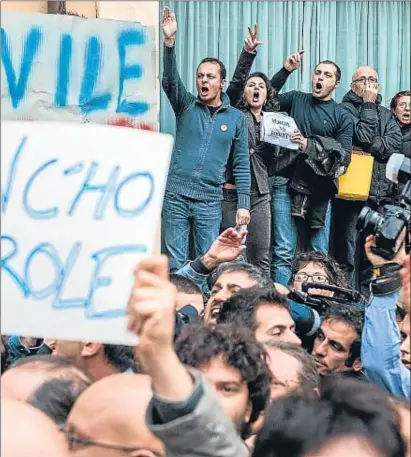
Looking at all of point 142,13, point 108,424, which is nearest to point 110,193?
point 108,424

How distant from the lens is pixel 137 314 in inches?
74.1

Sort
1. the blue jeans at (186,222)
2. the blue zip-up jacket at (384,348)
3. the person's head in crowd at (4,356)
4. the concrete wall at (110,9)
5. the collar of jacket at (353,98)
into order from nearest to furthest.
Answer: the blue zip-up jacket at (384,348)
the person's head in crowd at (4,356)
the concrete wall at (110,9)
the blue jeans at (186,222)
the collar of jacket at (353,98)

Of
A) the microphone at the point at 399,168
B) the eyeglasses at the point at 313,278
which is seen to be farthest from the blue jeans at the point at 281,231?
the microphone at the point at 399,168

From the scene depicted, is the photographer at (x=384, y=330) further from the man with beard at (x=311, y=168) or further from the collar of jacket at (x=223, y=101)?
the man with beard at (x=311, y=168)

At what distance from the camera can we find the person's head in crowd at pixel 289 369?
2812mm

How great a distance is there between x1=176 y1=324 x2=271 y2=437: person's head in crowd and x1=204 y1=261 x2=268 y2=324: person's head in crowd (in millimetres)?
1056

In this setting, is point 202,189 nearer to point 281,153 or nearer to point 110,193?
point 281,153

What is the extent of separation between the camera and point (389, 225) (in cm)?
304

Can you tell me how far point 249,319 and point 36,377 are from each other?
39.4 inches

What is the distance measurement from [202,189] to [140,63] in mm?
1896

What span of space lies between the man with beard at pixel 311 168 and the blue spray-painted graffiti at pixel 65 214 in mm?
3895

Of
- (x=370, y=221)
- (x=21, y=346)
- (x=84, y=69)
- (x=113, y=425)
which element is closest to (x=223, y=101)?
(x=84, y=69)

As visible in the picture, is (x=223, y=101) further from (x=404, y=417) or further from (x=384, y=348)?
(x=404, y=417)

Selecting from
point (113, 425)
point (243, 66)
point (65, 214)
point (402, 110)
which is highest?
point (243, 66)
